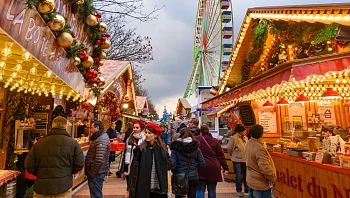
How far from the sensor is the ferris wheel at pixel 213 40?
18562mm

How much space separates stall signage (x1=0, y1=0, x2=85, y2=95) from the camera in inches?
75.0

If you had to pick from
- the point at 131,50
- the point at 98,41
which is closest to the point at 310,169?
the point at 98,41

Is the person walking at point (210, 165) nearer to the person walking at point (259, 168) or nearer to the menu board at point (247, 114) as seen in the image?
the person walking at point (259, 168)

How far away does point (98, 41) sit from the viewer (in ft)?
18.3

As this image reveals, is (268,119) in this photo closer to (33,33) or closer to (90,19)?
(90,19)

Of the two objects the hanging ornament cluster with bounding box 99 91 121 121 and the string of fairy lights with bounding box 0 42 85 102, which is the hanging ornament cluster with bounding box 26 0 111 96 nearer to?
the string of fairy lights with bounding box 0 42 85 102

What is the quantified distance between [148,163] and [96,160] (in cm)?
133

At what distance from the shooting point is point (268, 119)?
847cm

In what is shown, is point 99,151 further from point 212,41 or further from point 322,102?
point 212,41

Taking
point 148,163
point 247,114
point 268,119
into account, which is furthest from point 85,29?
point 268,119

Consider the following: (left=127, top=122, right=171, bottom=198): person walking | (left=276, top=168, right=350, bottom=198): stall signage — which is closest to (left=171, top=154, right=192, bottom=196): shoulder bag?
(left=127, top=122, right=171, bottom=198): person walking

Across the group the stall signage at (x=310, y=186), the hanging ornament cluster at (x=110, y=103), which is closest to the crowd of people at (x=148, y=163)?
the stall signage at (x=310, y=186)

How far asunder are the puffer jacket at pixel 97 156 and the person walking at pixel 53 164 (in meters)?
0.74

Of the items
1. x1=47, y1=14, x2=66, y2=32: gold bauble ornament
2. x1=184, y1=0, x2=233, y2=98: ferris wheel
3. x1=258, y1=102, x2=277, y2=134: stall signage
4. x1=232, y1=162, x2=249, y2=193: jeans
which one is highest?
x1=184, y1=0, x2=233, y2=98: ferris wheel
